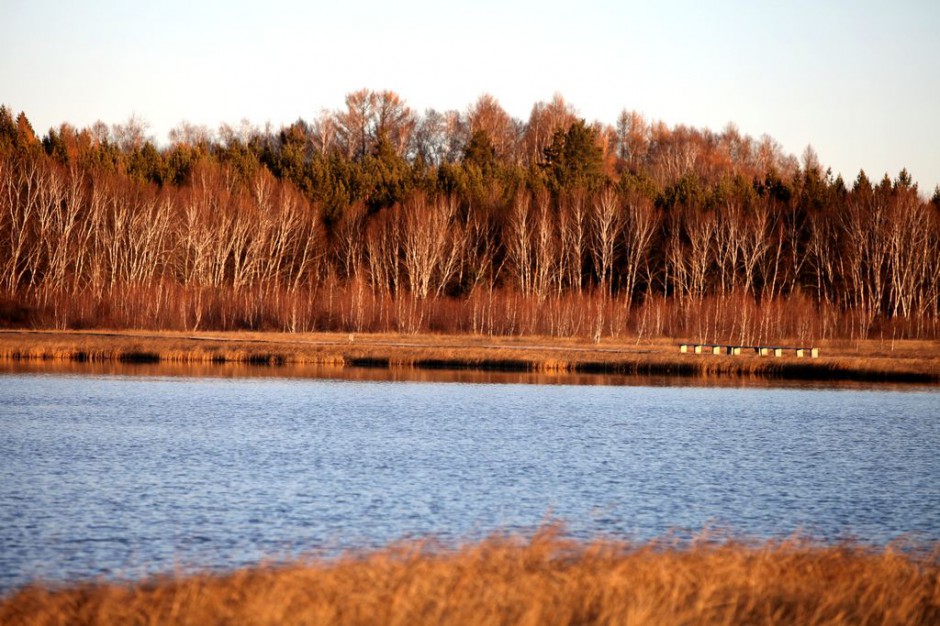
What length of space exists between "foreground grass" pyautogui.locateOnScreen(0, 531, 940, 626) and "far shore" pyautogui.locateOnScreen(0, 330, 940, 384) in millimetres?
32517

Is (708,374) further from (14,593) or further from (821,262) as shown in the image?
(14,593)

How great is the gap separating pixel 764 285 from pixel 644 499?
51529 millimetres

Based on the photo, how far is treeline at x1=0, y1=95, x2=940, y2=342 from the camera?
193 feet

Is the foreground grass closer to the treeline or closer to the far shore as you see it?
the far shore

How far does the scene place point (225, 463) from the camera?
2117 cm

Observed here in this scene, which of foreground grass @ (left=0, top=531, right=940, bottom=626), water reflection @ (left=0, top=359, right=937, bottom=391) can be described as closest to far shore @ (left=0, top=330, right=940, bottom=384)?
water reflection @ (left=0, top=359, right=937, bottom=391)

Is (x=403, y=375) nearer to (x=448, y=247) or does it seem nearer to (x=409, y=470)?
(x=409, y=470)

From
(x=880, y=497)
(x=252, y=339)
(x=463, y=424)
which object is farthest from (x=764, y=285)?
(x=880, y=497)

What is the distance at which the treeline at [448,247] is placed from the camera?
5897cm

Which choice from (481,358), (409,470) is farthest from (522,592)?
(481,358)

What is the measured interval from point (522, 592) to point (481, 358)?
3561cm

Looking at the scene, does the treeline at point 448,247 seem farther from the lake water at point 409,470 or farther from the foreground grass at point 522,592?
the foreground grass at point 522,592

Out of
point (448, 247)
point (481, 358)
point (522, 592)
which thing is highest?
point (448, 247)

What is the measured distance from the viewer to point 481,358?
152ft
